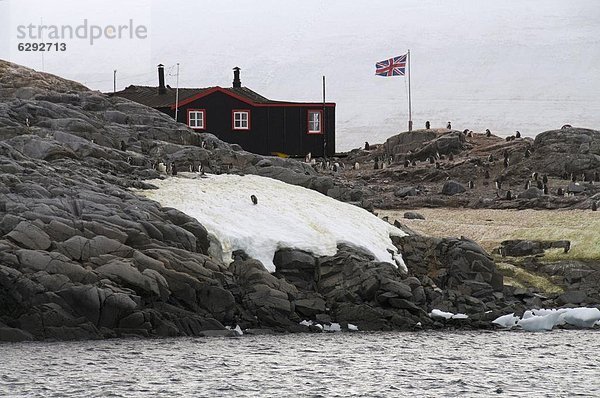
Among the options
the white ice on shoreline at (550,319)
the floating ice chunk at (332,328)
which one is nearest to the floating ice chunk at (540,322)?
the white ice on shoreline at (550,319)

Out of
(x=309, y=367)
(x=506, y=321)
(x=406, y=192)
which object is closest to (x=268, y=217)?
(x=506, y=321)

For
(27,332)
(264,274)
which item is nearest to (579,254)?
(264,274)

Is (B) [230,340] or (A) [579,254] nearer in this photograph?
(B) [230,340]

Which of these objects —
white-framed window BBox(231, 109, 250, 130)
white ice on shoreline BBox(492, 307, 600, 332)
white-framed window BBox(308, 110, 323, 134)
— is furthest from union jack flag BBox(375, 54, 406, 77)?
white ice on shoreline BBox(492, 307, 600, 332)

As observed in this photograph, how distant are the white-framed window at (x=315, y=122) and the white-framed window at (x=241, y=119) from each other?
465cm

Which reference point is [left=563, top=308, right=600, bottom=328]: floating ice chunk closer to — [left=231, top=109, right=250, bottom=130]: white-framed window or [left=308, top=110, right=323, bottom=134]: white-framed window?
[left=231, top=109, right=250, bottom=130]: white-framed window

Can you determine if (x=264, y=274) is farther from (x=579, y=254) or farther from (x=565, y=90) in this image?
(x=565, y=90)

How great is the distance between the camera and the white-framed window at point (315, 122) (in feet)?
254

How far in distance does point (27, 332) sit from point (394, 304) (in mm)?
11139

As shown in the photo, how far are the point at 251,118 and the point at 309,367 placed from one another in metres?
49.6

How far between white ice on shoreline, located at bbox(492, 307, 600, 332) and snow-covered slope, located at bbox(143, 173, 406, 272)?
473 cm

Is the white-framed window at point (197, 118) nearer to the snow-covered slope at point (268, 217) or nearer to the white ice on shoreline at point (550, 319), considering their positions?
the snow-covered slope at point (268, 217)

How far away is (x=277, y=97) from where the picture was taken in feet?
470

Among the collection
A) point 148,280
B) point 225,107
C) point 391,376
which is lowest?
point 391,376
